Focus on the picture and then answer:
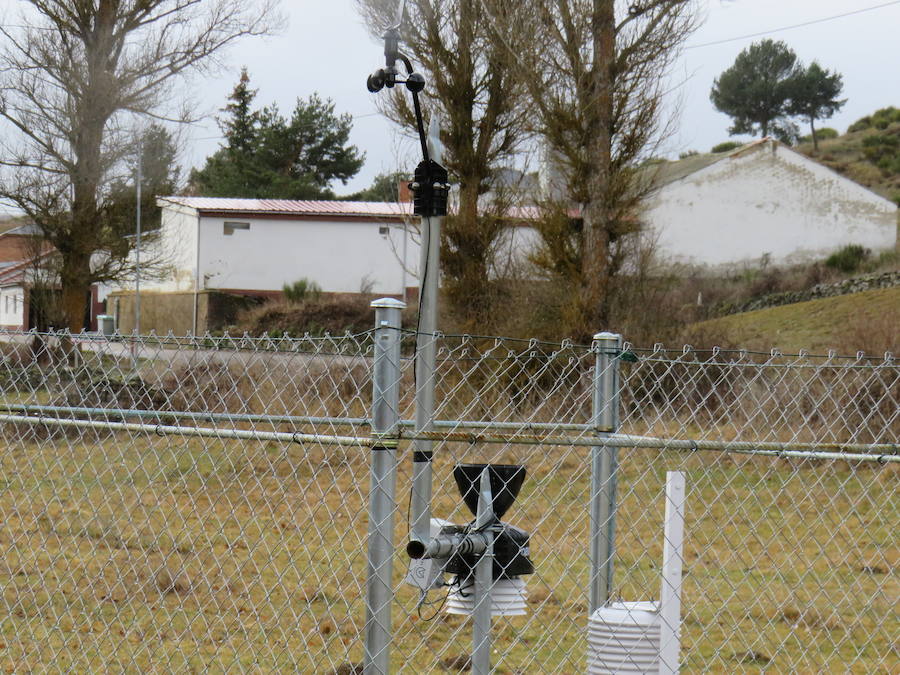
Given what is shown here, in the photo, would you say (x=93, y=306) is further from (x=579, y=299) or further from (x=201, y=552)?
(x=201, y=552)

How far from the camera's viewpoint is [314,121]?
141 feet

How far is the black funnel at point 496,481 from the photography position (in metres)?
3.02

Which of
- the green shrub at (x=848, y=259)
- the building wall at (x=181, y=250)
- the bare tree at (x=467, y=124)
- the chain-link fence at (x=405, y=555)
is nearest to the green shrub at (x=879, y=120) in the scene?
the green shrub at (x=848, y=259)

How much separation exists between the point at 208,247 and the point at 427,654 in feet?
96.4

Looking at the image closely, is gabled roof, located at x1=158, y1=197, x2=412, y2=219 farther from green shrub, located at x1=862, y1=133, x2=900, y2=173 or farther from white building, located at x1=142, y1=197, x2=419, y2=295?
green shrub, located at x1=862, y1=133, x2=900, y2=173

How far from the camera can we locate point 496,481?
120 inches

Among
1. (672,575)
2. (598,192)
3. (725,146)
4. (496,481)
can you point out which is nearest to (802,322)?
(598,192)

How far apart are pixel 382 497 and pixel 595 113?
10.0 meters

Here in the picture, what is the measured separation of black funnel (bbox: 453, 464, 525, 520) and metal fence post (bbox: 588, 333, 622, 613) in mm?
452

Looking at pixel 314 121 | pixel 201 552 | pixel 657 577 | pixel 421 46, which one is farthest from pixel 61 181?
pixel 314 121

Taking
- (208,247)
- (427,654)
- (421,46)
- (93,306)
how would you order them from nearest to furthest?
(427,654) → (421,46) → (208,247) → (93,306)

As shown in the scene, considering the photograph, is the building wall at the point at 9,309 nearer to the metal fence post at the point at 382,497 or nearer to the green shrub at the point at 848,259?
the green shrub at the point at 848,259

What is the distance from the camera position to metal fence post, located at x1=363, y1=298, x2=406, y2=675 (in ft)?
8.61

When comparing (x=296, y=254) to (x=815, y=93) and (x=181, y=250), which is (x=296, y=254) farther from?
(x=815, y=93)
